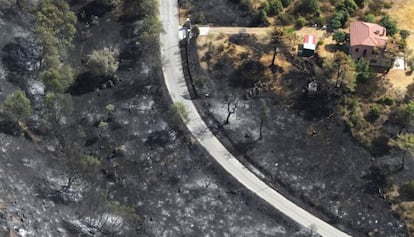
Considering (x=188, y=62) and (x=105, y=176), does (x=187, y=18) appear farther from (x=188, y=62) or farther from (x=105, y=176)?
(x=105, y=176)

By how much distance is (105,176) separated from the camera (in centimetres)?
9306

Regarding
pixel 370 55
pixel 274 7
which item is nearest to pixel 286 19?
A: pixel 274 7

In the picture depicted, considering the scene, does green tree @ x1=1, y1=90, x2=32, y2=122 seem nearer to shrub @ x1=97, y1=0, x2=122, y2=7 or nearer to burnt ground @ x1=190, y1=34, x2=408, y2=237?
burnt ground @ x1=190, y1=34, x2=408, y2=237

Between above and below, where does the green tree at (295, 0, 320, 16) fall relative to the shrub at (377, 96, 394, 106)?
above

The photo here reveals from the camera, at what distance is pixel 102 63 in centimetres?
10594

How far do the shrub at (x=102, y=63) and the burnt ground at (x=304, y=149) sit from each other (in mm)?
14270

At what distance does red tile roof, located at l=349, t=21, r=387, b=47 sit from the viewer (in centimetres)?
10800

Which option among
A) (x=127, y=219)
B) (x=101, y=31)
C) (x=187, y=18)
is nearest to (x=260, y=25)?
(x=187, y=18)

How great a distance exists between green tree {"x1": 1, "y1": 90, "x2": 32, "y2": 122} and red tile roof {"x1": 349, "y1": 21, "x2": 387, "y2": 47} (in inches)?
2208

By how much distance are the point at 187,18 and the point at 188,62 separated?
1216 centimetres

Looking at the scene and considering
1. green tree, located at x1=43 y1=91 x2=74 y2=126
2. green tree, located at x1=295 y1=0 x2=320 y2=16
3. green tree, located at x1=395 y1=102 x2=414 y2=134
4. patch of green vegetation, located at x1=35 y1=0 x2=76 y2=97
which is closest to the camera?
green tree, located at x1=43 y1=91 x2=74 y2=126

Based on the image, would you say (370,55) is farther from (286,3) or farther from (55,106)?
(55,106)

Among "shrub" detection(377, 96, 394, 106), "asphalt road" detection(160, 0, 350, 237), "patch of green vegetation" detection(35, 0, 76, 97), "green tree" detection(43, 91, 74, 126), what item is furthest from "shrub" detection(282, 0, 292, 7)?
"green tree" detection(43, 91, 74, 126)

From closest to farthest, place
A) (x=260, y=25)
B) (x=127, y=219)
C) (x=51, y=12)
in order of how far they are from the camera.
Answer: (x=127, y=219) < (x=51, y=12) < (x=260, y=25)
